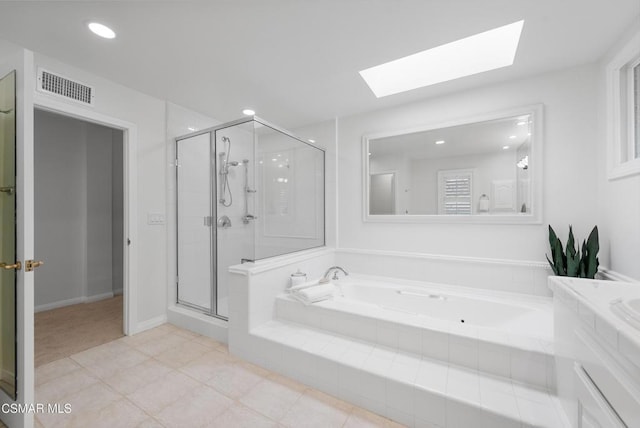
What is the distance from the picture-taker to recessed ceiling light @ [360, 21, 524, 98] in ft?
6.52

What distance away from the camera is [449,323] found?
5.72 feet

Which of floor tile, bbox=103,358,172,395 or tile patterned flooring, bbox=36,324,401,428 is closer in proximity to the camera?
tile patterned flooring, bbox=36,324,401,428

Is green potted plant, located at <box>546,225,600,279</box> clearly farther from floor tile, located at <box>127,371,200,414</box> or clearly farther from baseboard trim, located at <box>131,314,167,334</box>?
baseboard trim, located at <box>131,314,167,334</box>

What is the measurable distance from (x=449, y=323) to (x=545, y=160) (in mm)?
1612

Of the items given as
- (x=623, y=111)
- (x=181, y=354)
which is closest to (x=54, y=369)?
(x=181, y=354)

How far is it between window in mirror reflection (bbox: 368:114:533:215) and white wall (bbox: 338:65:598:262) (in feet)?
0.46

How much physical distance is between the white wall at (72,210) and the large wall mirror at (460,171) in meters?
3.74

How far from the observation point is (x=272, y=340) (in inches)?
74.4

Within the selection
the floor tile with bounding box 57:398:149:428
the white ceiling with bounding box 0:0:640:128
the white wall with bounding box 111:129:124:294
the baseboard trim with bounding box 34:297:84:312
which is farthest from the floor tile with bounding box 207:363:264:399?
the white wall with bounding box 111:129:124:294

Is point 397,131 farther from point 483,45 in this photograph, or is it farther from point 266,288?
point 266,288

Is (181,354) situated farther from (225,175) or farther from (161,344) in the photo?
(225,175)

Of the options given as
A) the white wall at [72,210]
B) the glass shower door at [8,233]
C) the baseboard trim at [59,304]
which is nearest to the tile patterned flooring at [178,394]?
the glass shower door at [8,233]

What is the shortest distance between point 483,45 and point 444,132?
733 mm

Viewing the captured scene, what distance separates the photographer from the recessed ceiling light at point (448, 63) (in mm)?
1987
